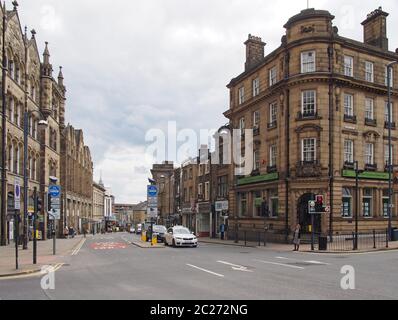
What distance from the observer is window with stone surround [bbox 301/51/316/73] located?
3472 cm

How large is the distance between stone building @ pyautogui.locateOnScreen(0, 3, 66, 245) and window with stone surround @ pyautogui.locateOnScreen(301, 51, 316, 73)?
21595mm

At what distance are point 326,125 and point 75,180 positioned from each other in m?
50.7

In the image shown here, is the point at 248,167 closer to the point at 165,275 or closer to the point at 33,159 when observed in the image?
the point at 33,159

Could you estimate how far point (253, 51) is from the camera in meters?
45.8

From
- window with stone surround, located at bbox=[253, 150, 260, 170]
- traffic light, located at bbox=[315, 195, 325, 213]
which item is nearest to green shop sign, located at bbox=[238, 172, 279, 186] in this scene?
window with stone surround, located at bbox=[253, 150, 260, 170]

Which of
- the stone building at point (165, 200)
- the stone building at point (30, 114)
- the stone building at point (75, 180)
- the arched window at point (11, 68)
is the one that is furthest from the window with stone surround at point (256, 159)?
the stone building at point (165, 200)

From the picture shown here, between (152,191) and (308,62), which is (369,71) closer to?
A: (308,62)

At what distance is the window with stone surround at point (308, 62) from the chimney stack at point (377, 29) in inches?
320

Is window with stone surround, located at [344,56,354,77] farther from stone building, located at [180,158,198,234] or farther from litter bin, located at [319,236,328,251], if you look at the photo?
stone building, located at [180,158,198,234]

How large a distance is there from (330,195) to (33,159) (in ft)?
101

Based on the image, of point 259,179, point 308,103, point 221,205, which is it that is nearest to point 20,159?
point 221,205

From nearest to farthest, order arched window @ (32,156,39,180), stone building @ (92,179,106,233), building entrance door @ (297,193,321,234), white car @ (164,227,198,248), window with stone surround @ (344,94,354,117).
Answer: white car @ (164,227,198,248), building entrance door @ (297,193,321,234), window with stone surround @ (344,94,354,117), arched window @ (32,156,39,180), stone building @ (92,179,106,233)
